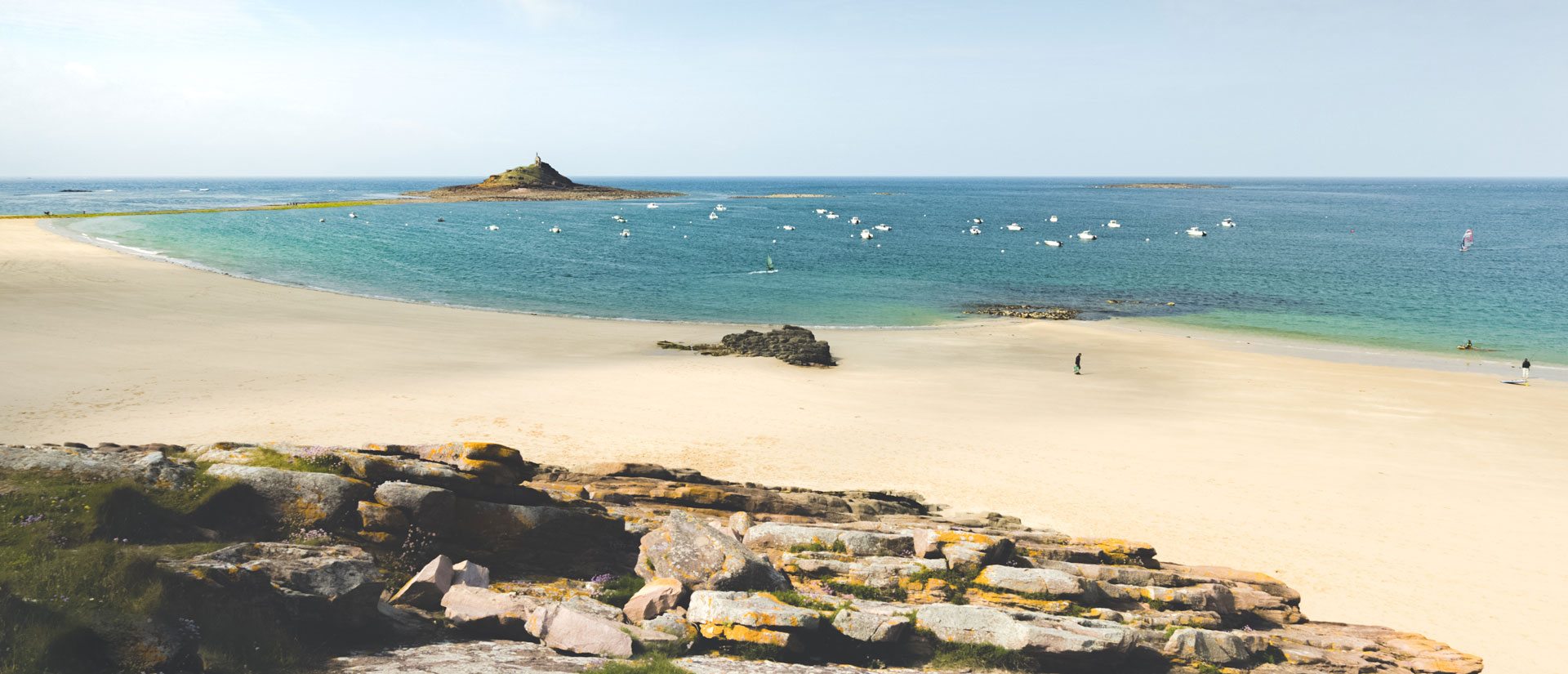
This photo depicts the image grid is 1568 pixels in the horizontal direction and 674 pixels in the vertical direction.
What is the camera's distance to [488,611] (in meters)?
9.49

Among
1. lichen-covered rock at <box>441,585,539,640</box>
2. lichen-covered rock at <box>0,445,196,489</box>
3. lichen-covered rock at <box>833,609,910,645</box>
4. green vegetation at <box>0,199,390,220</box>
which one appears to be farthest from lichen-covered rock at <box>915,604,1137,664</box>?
green vegetation at <box>0,199,390,220</box>

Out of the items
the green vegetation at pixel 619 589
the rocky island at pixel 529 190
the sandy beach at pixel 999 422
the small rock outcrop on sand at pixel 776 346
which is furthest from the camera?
the rocky island at pixel 529 190

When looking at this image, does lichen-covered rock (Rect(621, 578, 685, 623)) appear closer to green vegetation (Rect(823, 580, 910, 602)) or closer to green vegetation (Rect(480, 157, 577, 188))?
green vegetation (Rect(823, 580, 910, 602))

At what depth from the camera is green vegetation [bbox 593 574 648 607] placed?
10.6 meters

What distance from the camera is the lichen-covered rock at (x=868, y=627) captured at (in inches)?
380

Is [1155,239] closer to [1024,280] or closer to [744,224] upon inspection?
[1024,280]

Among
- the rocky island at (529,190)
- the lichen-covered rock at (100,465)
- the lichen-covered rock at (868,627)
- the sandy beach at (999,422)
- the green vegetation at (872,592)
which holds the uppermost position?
the rocky island at (529,190)

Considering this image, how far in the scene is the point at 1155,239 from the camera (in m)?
106

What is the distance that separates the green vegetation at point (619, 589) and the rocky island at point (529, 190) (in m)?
170

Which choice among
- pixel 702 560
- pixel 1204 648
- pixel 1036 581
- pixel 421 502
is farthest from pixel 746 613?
pixel 1204 648

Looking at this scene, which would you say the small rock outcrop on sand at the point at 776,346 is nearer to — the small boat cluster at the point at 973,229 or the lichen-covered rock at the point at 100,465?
the lichen-covered rock at the point at 100,465

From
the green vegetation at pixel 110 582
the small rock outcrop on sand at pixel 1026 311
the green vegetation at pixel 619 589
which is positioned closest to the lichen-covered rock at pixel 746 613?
the green vegetation at pixel 619 589

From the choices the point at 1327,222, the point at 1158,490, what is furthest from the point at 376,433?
the point at 1327,222

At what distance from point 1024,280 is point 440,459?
63.3 metres
